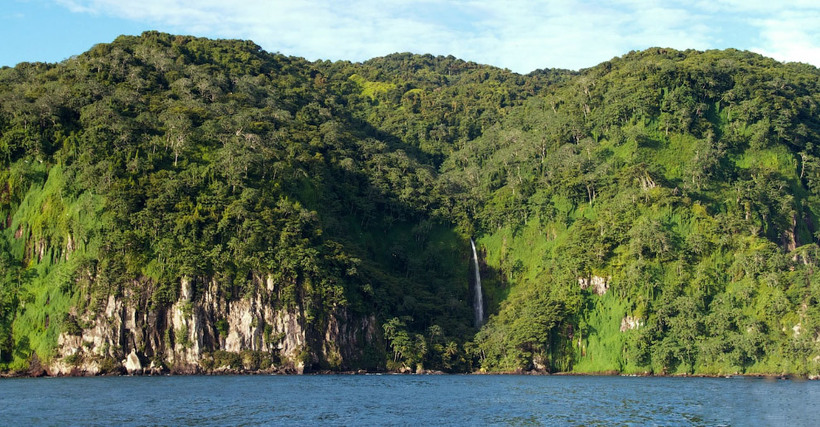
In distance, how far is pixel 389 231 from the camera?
485 feet

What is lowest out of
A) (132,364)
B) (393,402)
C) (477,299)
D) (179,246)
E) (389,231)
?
(393,402)

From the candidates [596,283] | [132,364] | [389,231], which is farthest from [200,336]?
[596,283]

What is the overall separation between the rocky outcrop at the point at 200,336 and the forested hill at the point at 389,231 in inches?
10.3

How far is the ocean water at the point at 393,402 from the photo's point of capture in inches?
2106

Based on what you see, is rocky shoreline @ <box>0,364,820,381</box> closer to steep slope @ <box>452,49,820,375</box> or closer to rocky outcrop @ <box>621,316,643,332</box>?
steep slope @ <box>452,49,820,375</box>

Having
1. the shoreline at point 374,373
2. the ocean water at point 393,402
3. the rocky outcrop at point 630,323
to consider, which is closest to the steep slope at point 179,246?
the shoreline at point 374,373

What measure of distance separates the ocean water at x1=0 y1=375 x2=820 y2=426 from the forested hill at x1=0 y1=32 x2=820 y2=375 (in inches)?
559

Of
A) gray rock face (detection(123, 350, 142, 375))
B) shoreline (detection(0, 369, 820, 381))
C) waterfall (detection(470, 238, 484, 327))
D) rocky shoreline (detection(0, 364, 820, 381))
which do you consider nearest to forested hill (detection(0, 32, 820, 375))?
gray rock face (detection(123, 350, 142, 375))

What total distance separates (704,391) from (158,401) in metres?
50.6

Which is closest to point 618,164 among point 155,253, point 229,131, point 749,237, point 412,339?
point 749,237

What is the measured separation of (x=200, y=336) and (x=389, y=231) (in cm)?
5295

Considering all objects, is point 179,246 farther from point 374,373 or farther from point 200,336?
point 374,373

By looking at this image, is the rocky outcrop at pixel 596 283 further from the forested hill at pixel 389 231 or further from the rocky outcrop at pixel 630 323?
the rocky outcrop at pixel 630 323

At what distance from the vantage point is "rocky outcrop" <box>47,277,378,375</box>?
320ft
